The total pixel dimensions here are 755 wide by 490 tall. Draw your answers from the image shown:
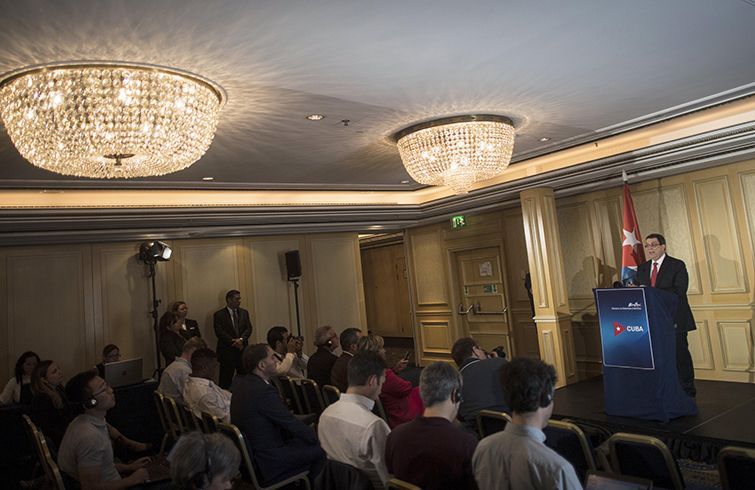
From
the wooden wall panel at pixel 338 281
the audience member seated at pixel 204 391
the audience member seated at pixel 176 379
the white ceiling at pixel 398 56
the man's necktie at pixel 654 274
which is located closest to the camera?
the white ceiling at pixel 398 56

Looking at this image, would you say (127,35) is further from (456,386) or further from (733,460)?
(733,460)

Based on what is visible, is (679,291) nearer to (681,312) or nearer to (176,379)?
(681,312)

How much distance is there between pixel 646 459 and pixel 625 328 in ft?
6.70

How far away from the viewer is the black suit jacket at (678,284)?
4.97 metres

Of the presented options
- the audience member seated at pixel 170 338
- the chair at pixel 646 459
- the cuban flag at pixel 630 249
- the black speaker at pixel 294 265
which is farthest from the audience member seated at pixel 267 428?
the black speaker at pixel 294 265

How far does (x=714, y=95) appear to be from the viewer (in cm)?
445

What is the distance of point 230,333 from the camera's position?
7.45m

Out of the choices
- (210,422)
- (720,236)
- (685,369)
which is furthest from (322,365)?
(720,236)

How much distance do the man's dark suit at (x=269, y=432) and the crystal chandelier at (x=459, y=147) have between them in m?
2.20

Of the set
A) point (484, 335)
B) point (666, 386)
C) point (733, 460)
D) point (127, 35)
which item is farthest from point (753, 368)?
point (127, 35)

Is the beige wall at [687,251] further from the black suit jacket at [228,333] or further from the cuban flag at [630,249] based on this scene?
the black suit jacket at [228,333]

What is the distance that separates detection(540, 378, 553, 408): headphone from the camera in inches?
77.3

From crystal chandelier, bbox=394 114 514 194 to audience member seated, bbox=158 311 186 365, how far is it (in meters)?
3.79

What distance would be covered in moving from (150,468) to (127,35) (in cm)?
353
